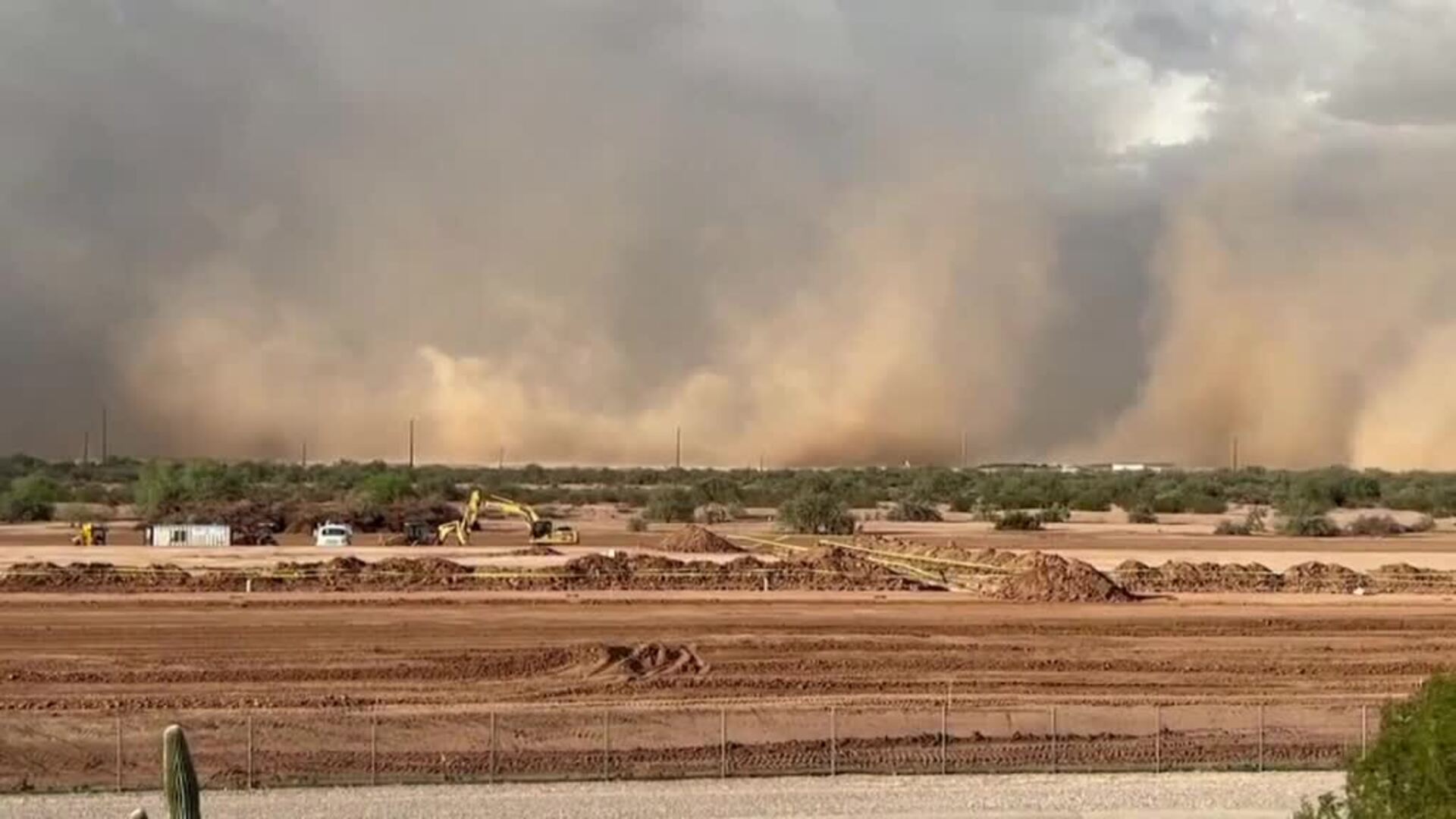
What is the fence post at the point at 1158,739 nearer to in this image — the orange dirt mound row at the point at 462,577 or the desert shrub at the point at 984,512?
the orange dirt mound row at the point at 462,577

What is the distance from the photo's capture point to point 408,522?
12119cm

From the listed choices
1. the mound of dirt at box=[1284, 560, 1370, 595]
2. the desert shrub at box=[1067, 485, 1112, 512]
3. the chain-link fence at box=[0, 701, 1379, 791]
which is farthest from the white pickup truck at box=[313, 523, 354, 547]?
the desert shrub at box=[1067, 485, 1112, 512]

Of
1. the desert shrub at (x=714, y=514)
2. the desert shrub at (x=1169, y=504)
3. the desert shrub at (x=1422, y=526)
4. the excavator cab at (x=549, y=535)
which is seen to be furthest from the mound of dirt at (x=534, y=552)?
the desert shrub at (x=1169, y=504)

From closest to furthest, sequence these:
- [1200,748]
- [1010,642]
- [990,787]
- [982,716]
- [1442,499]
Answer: [990,787] → [1200,748] → [982,716] → [1010,642] → [1442,499]

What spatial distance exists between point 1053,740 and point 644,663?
14155mm

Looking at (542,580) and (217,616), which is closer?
(217,616)

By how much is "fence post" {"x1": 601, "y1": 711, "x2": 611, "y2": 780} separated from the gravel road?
1027 millimetres

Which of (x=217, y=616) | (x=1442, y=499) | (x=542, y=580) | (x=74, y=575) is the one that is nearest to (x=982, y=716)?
(x=217, y=616)

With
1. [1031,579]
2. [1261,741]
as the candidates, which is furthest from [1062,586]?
[1261,741]

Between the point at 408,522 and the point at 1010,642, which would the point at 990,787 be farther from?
the point at 408,522

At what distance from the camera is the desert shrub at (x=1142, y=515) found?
6260 inches

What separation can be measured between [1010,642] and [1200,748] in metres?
19.0

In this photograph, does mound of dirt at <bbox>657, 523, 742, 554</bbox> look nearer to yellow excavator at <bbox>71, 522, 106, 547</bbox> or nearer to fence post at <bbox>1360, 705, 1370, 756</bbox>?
yellow excavator at <bbox>71, 522, 106, 547</bbox>

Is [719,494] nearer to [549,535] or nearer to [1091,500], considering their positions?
[1091,500]
